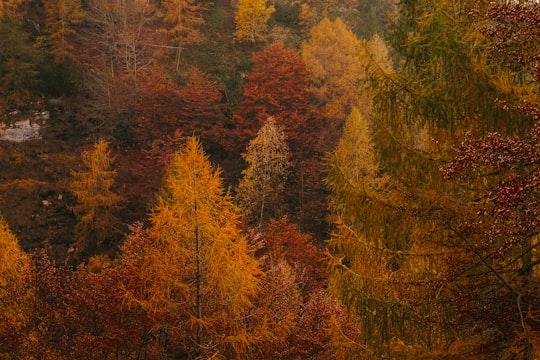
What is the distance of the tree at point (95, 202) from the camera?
29875 millimetres

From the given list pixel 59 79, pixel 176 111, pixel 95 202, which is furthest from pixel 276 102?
pixel 59 79

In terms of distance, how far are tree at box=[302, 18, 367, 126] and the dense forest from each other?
0.55 feet

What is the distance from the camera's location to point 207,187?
43.9ft

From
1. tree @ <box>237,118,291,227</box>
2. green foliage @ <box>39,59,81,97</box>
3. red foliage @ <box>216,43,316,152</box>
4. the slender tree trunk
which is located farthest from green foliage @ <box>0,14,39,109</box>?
the slender tree trunk

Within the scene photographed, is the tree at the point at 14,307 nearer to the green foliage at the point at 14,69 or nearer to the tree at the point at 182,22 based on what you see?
the green foliage at the point at 14,69

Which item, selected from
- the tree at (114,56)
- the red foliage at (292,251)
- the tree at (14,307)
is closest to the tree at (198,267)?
the tree at (14,307)

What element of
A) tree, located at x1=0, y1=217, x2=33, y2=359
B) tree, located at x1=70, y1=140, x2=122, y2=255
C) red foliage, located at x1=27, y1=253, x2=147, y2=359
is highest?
red foliage, located at x1=27, y1=253, x2=147, y2=359

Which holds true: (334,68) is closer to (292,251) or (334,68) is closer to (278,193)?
(278,193)

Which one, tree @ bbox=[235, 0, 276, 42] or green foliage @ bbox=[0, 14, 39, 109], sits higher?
tree @ bbox=[235, 0, 276, 42]

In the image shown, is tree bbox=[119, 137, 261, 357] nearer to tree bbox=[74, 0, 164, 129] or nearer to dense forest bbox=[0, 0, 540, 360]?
dense forest bbox=[0, 0, 540, 360]

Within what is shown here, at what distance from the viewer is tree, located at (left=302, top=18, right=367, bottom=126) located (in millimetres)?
35031

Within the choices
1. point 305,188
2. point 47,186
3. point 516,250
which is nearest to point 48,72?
point 47,186

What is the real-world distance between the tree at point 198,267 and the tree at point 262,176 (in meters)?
14.7

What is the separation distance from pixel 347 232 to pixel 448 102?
2.47 m
